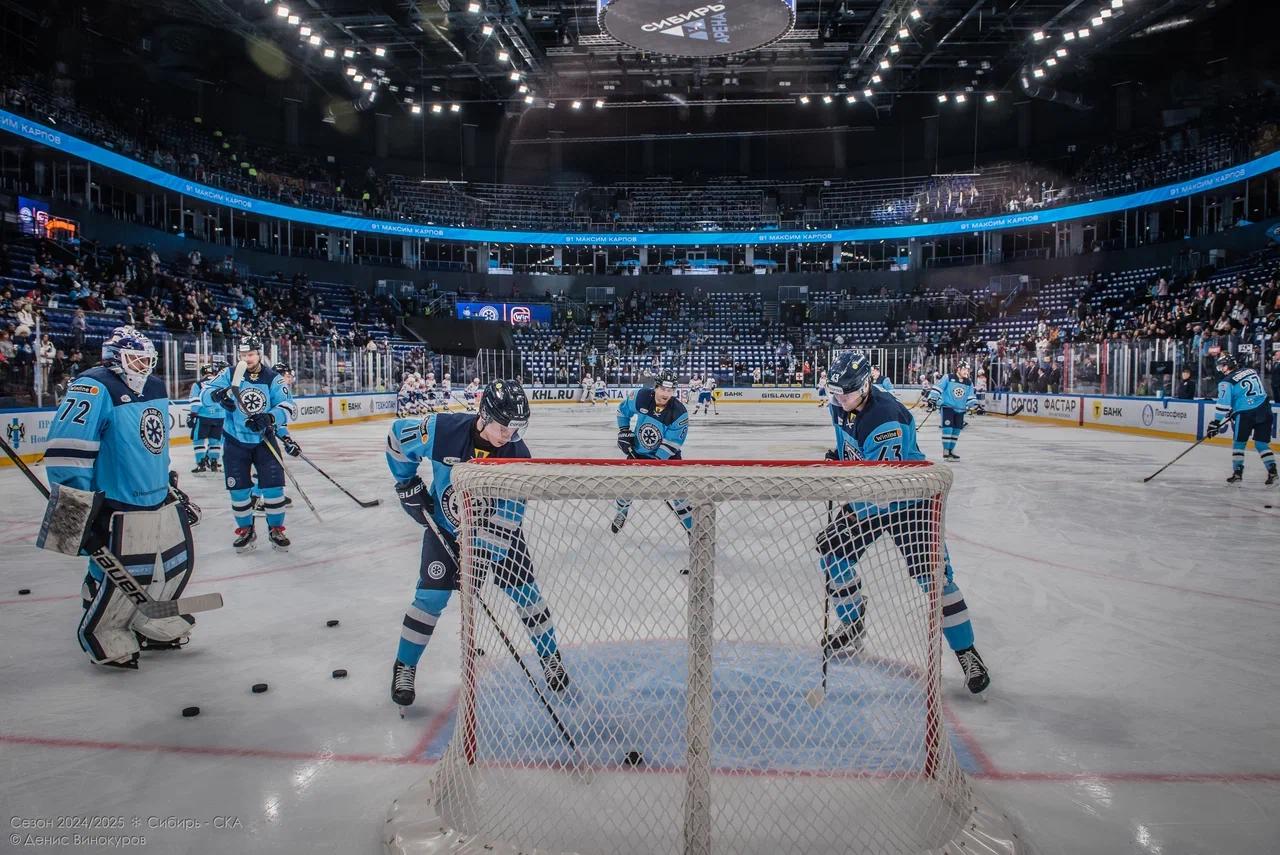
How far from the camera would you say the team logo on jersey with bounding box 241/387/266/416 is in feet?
19.0

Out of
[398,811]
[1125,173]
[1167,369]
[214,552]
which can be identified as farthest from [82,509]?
[1125,173]

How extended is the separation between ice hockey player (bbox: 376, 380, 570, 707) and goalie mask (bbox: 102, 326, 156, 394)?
1396 millimetres

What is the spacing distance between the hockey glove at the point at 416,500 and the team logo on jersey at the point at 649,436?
3.13 m

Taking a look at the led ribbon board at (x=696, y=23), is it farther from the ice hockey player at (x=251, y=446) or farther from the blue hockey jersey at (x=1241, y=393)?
the ice hockey player at (x=251, y=446)

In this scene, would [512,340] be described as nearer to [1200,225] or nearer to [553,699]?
[1200,225]

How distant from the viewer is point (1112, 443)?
14547mm

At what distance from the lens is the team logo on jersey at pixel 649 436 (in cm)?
618

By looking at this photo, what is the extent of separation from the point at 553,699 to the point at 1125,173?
33697 mm

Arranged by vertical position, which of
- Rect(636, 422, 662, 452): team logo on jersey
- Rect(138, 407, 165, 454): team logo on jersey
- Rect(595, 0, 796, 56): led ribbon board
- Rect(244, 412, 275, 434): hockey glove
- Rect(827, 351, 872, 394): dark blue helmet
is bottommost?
Rect(636, 422, 662, 452): team logo on jersey

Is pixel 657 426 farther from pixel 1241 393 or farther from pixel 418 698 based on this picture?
pixel 1241 393

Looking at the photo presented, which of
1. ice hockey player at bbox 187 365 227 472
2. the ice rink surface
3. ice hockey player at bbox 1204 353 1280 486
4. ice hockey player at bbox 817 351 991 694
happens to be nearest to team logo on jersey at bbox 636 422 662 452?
the ice rink surface

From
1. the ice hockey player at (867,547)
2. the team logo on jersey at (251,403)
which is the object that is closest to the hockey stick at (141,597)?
the team logo on jersey at (251,403)

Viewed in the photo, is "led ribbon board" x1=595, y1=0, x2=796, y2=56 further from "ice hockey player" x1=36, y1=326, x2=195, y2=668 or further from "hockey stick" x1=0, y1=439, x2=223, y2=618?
"hockey stick" x1=0, y1=439, x2=223, y2=618

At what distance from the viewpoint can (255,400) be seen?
5.82m
